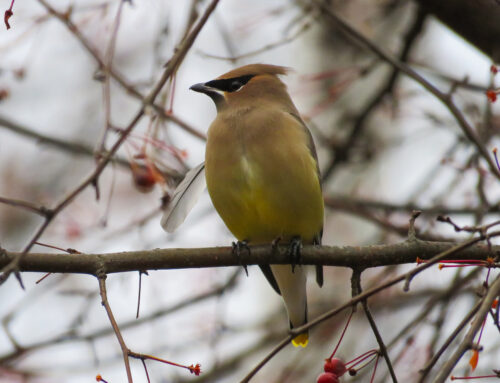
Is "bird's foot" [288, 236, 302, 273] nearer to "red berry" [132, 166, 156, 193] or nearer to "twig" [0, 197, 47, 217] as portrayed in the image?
"red berry" [132, 166, 156, 193]

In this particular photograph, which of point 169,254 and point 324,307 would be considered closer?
point 169,254

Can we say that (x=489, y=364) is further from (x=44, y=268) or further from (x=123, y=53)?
(x=123, y=53)

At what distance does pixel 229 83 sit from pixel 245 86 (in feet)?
0.30

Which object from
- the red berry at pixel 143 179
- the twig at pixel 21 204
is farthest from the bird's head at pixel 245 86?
the twig at pixel 21 204

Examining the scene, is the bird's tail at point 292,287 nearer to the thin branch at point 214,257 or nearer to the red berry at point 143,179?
the red berry at point 143,179

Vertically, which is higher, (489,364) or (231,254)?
(489,364)

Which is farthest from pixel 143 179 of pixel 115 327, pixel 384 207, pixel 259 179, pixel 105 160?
pixel 384 207

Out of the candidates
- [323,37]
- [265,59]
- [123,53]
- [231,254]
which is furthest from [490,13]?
[123,53]

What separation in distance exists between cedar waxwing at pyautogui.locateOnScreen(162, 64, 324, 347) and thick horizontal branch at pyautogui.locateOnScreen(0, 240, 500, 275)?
1.40ft

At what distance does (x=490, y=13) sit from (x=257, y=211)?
1.35m

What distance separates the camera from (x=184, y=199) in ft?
11.2

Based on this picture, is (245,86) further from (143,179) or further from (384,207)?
(384,207)

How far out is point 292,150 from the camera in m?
3.58

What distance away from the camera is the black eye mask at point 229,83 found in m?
4.12
